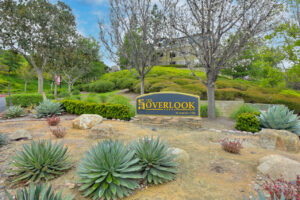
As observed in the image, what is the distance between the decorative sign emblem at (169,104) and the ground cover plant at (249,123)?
1.80 m

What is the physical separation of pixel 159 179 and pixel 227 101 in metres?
9.76

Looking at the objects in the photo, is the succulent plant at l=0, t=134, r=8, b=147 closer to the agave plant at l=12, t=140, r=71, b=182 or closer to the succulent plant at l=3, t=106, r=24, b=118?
the agave plant at l=12, t=140, r=71, b=182

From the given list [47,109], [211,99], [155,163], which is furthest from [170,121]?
[47,109]

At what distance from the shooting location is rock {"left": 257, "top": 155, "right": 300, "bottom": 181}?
2.53 metres

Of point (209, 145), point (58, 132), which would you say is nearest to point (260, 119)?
point (209, 145)

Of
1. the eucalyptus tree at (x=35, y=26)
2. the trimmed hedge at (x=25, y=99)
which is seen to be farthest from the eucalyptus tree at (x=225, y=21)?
the eucalyptus tree at (x=35, y=26)

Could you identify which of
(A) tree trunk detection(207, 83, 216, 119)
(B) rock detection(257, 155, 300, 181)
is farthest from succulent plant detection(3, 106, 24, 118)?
(B) rock detection(257, 155, 300, 181)

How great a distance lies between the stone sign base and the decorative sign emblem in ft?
0.67

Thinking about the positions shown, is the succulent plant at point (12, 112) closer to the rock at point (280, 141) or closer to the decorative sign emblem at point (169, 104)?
the decorative sign emblem at point (169, 104)

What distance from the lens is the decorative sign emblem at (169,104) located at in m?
6.79

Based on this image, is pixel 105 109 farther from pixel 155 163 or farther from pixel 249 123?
pixel 249 123

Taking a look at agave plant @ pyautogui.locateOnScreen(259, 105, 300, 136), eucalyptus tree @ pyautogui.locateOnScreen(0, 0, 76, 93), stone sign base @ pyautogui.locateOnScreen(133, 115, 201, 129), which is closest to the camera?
agave plant @ pyautogui.locateOnScreen(259, 105, 300, 136)

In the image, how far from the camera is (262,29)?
7.66 metres

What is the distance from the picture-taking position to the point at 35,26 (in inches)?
699
